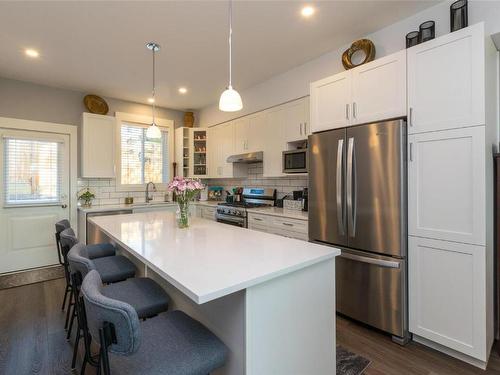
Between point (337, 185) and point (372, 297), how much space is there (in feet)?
3.27

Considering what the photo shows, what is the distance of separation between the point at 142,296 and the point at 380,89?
239cm

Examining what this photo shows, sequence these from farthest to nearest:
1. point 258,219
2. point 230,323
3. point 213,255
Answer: point 258,219 < point 213,255 < point 230,323

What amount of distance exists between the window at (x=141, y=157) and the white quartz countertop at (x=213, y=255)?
8.95ft

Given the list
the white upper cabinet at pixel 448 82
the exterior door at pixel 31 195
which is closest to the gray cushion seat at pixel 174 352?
the white upper cabinet at pixel 448 82

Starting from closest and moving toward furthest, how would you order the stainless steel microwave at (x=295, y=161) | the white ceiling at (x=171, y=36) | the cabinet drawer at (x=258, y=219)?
the white ceiling at (x=171, y=36) < the stainless steel microwave at (x=295, y=161) < the cabinet drawer at (x=258, y=219)

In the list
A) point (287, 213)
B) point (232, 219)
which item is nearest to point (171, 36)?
point (287, 213)

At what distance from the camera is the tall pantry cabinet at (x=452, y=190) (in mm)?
1812

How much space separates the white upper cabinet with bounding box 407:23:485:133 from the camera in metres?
1.81

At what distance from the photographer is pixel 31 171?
4.00m

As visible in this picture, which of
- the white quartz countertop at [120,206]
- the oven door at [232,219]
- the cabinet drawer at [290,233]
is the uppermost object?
the white quartz countertop at [120,206]

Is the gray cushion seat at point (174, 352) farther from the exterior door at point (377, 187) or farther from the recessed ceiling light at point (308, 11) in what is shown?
the recessed ceiling light at point (308, 11)

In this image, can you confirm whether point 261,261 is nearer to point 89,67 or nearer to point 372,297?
point 372,297

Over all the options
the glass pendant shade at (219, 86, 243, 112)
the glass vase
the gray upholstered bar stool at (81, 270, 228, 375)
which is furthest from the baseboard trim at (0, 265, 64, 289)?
the glass pendant shade at (219, 86, 243, 112)

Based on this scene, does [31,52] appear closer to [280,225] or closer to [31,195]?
[31,195]
